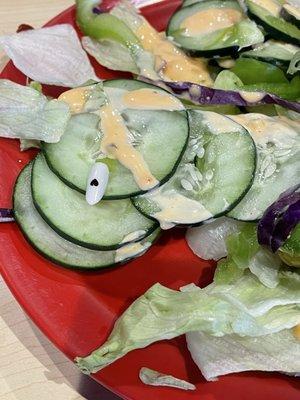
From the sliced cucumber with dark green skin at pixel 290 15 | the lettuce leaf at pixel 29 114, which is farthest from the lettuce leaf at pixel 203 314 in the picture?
the sliced cucumber with dark green skin at pixel 290 15

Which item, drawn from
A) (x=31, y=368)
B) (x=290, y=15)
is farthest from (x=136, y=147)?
(x=290, y=15)

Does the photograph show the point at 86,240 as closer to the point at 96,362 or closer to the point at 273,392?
the point at 96,362

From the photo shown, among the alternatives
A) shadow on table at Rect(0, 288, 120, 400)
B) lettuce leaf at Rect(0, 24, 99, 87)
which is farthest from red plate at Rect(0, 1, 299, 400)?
lettuce leaf at Rect(0, 24, 99, 87)

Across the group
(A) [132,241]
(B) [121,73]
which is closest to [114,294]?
(A) [132,241]

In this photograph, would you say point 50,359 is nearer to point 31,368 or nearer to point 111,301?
point 31,368

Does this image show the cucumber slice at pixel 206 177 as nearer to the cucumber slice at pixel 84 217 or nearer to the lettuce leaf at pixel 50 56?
the cucumber slice at pixel 84 217

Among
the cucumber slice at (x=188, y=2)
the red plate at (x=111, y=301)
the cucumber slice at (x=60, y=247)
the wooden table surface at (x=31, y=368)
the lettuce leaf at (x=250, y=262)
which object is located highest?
the cucumber slice at (x=188, y=2)
